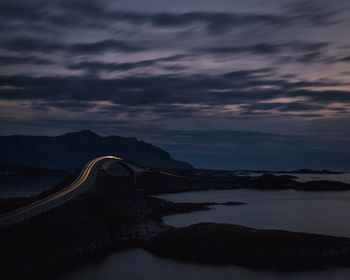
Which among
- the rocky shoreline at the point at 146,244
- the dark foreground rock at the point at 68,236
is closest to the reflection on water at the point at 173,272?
the rocky shoreline at the point at 146,244

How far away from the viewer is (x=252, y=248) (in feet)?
161

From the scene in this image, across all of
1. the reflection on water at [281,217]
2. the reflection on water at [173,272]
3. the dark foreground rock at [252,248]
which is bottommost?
the reflection on water at [173,272]

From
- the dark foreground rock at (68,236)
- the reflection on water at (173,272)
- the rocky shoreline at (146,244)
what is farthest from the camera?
the reflection on water at (173,272)

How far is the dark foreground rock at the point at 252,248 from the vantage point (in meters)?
46.7

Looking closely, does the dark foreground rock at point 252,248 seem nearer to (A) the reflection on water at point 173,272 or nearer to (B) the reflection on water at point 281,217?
(A) the reflection on water at point 173,272

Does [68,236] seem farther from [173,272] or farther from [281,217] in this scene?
[281,217]

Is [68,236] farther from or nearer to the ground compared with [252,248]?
farther from the ground

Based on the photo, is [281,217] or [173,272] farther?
[281,217]

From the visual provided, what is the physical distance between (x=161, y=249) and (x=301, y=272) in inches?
576

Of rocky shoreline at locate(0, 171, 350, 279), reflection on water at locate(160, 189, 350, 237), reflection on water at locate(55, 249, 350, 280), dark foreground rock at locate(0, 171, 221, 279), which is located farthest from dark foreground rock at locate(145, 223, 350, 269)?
reflection on water at locate(160, 189, 350, 237)

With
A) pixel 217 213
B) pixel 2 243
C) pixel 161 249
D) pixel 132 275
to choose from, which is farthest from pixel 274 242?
pixel 217 213

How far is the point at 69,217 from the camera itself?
179 feet

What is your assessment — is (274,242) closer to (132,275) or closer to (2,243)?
(132,275)

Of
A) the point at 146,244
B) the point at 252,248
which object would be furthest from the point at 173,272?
the point at 146,244
